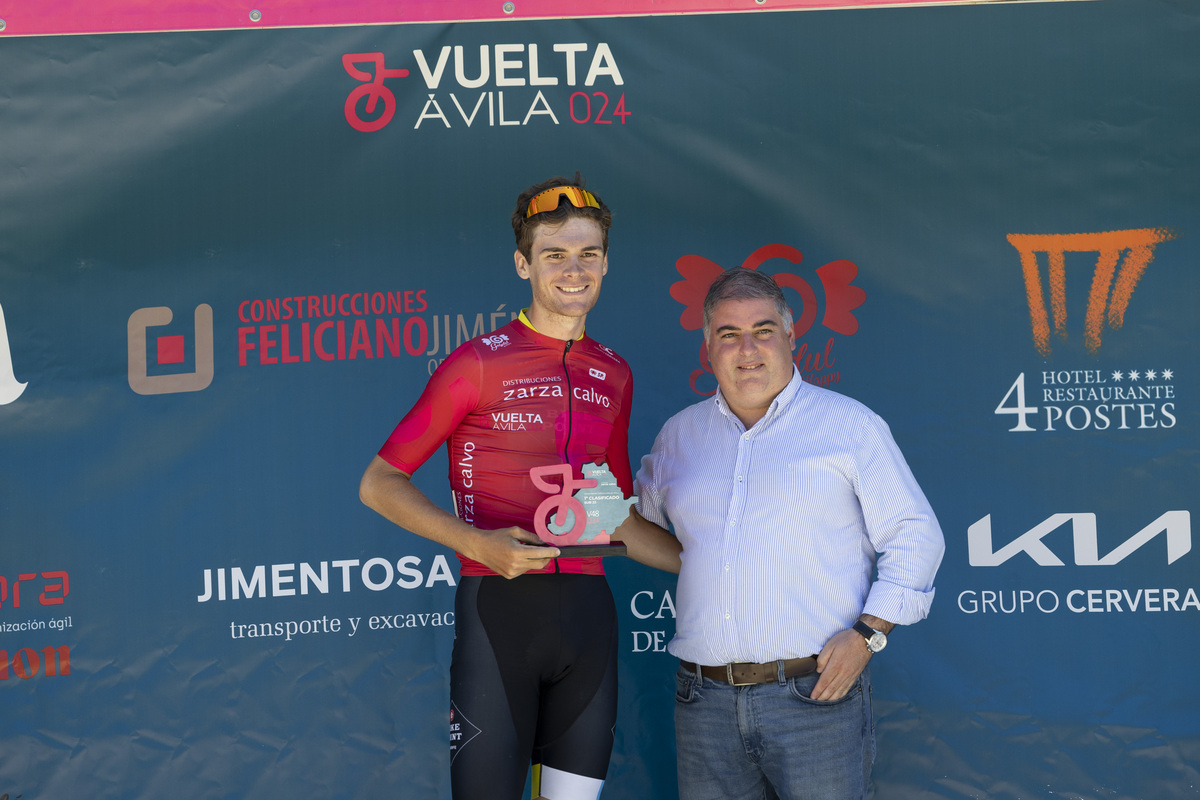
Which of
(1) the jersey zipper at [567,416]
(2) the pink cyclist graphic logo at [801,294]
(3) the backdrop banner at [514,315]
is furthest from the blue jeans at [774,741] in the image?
(2) the pink cyclist graphic logo at [801,294]

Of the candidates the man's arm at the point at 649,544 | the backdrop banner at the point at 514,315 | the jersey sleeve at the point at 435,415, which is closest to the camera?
the jersey sleeve at the point at 435,415

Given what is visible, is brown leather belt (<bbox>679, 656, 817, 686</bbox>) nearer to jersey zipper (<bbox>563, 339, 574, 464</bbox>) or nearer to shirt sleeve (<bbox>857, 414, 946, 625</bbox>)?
shirt sleeve (<bbox>857, 414, 946, 625</bbox>)

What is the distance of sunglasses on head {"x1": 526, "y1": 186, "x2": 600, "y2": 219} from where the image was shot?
2098mm

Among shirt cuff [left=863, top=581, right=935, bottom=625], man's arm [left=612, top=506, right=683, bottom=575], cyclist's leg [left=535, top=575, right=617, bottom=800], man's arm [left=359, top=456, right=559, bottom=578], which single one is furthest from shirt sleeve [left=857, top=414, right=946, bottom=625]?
man's arm [left=359, top=456, right=559, bottom=578]

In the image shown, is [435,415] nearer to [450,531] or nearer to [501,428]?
[501,428]

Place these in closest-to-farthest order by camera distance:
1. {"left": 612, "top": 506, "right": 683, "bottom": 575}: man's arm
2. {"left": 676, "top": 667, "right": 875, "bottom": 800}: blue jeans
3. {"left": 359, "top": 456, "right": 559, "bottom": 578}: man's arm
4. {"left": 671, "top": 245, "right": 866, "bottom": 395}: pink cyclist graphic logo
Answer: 1. {"left": 359, "top": 456, "right": 559, "bottom": 578}: man's arm
2. {"left": 676, "top": 667, "right": 875, "bottom": 800}: blue jeans
3. {"left": 612, "top": 506, "right": 683, "bottom": 575}: man's arm
4. {"left": 671, "top": 245, "right": 866, "bottom": 395}: pink cyclist graphic logo

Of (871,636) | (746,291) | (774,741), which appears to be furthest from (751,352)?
(774,741)

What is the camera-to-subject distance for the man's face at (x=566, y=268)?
207 centimetres

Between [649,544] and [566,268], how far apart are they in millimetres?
647

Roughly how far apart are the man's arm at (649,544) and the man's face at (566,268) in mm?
490

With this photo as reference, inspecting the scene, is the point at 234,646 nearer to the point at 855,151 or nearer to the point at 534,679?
the point at 534,679

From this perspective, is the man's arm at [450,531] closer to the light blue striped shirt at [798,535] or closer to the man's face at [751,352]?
the light blue striped shirt at [798,535]

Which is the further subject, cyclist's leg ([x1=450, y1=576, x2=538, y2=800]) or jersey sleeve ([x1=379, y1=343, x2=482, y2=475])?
jersey sleeve ([x1=379, y1=343, x2=482, y2=475])

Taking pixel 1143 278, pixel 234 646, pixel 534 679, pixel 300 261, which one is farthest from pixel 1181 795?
pixel 300 261
